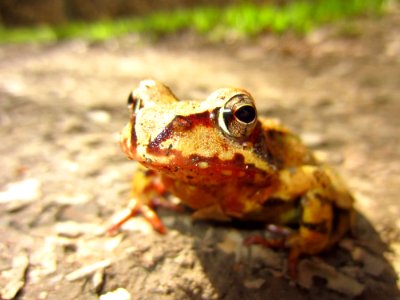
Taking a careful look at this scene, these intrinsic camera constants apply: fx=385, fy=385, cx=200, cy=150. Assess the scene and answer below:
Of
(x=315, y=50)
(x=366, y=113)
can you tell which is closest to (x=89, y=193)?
(x=366, y=113)

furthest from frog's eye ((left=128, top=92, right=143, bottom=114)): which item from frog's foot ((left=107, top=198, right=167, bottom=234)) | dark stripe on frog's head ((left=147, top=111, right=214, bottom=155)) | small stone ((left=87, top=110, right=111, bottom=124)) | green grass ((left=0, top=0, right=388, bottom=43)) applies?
green grass ((left=0, top=0, right=388, bottom=43))

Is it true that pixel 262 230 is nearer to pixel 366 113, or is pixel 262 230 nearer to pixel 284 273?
pixel 284 273

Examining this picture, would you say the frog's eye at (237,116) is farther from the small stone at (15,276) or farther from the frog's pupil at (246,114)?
the small stone at (15,276)

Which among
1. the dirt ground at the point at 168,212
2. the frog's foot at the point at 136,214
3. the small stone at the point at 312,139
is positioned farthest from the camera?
the small stone at the point at 312,139

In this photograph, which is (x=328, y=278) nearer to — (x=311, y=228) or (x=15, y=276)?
(x=311, y=228)

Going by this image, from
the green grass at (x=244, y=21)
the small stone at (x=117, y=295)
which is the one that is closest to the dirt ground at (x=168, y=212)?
the small stone at (x=117, y=295)

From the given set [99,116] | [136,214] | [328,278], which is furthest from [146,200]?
[99,116]
